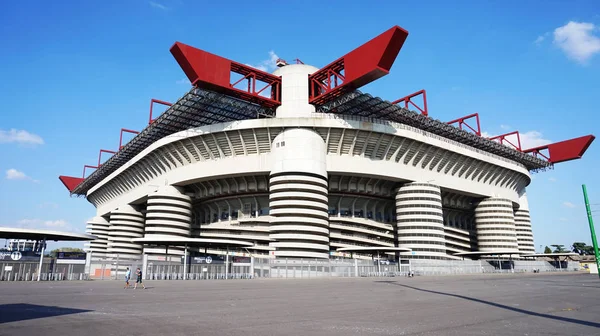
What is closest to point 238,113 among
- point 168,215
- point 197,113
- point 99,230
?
point 197,113

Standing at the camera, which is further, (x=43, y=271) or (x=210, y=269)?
(x=210, y=269)

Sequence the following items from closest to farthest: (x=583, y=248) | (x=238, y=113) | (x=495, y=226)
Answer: (x=238, y=113)
(x=495, y=226)
(x=583, y=248)

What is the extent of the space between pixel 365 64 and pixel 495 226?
43056mm

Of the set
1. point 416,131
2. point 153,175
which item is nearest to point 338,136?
point 416,131

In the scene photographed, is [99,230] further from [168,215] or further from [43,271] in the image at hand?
[43,271]

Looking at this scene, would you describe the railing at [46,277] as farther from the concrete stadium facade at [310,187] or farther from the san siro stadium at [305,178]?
the concrete stadium facade at [310,187]

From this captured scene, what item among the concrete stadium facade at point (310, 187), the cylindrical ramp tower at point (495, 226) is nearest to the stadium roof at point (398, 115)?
the concrete stadium facade at point (310, 187)

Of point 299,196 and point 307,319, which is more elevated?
point 299,196

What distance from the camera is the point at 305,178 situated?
154ft

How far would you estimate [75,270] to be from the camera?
125ft

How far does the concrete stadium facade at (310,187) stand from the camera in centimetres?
4734

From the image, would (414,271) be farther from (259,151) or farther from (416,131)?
(259,151)

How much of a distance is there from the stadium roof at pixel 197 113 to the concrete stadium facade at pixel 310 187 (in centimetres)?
210

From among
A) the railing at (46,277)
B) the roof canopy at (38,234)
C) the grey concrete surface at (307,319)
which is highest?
the roof canopy at (38,234)
